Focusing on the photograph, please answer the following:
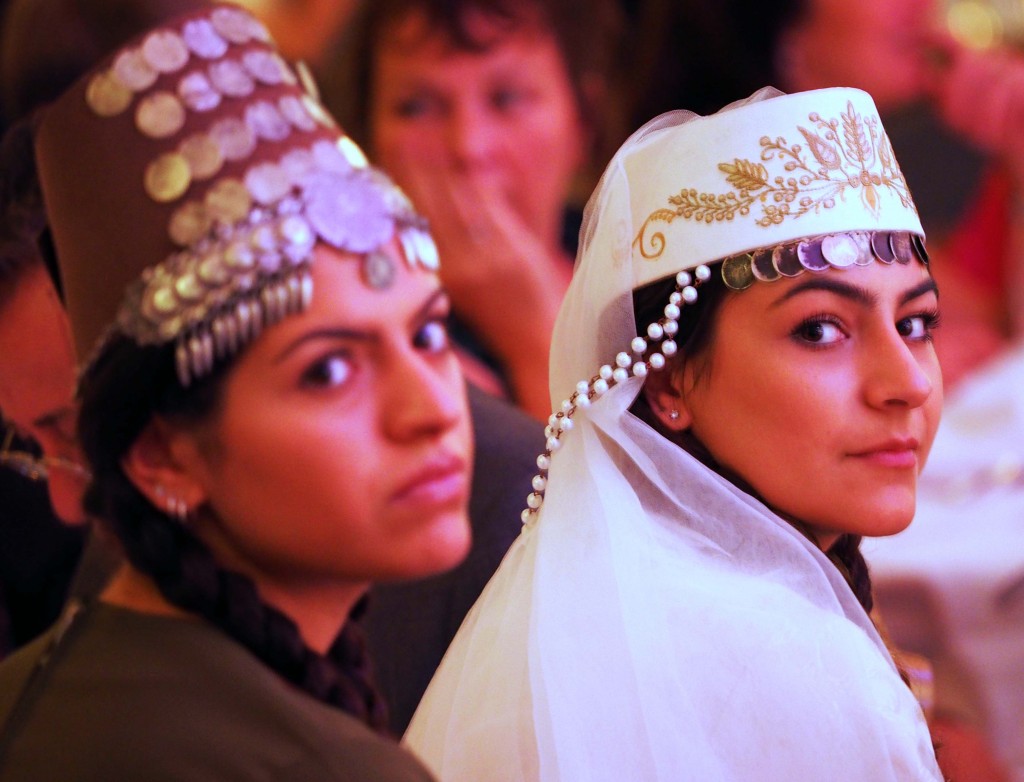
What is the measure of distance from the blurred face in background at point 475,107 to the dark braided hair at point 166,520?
1759mm

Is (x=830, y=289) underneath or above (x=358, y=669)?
above

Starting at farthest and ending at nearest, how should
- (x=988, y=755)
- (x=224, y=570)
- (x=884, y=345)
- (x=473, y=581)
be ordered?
(x=988, y=755)
(x=473, y=581)
(x=884, y=345)
(x=224, y=570)

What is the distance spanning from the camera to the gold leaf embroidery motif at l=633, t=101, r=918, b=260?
3.99 ft

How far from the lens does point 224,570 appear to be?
91 centimetres

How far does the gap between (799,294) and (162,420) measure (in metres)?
0.59

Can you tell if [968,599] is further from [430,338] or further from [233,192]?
[233,192]

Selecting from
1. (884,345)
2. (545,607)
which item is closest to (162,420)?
(545,607)

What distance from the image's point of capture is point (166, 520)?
3.03 ft

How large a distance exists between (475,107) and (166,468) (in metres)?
1.80

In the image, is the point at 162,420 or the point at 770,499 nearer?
the point at 162,420

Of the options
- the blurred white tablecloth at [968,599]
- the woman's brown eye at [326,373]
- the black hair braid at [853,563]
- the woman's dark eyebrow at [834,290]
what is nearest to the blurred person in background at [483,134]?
the blurred white tablecloth at [968,599]

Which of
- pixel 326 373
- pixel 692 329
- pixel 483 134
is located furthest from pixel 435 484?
pixel 483 134

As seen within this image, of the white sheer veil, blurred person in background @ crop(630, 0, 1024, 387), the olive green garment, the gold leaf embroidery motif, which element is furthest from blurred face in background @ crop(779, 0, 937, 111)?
the olive green garment

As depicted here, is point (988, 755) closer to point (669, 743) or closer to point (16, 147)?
point (669, 743)
